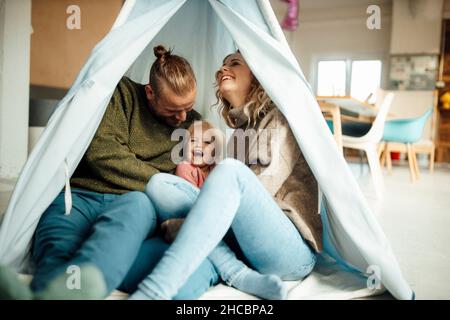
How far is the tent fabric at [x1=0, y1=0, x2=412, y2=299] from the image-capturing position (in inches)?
37.4

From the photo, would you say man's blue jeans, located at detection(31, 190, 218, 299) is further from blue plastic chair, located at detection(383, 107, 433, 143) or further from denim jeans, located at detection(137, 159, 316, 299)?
blue plastic chair, located at detection(383, 107, 433, 143)

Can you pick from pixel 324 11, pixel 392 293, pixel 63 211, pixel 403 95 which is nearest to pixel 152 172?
pixel 63 211

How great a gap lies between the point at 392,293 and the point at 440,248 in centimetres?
77

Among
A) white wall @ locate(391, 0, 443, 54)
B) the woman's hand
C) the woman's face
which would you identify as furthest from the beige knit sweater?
white wall @ locate(391, 0, 443, 54)

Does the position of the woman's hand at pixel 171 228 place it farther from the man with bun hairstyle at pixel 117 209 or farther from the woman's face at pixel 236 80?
the woman's face at pixel 236 80

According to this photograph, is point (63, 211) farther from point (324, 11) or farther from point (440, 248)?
point (324, 11)

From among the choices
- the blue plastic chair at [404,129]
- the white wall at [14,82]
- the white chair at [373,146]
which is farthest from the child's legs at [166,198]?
the blue plastic chair at [404,129]

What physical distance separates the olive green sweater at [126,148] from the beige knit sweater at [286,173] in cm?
33

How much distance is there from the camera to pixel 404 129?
3746 millimetres

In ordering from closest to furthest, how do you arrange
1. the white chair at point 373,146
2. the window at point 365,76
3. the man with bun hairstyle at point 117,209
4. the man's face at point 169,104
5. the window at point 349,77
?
the man with bun hairstyle at point 117,209 → the man's face at point 169,104 → the white chair at point 373,146 → the window at point 365,76 → the window at point 349,77

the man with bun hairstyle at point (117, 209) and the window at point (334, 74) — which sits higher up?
the window at point (334, 74)

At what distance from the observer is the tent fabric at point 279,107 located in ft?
3.11

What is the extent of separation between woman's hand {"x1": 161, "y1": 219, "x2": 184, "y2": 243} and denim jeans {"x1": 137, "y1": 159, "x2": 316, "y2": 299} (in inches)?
1.9

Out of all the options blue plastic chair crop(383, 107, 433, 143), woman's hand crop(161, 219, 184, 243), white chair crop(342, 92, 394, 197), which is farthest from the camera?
blue plastic chair crop(383, 107, 433, 143)
